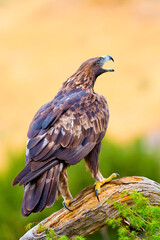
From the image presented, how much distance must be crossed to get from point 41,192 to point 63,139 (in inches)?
26.4

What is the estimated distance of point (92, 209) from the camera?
23.8ft

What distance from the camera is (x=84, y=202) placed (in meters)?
7.35

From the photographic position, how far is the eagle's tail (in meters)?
6.61

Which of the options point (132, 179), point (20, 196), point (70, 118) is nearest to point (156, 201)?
point (132, 179)

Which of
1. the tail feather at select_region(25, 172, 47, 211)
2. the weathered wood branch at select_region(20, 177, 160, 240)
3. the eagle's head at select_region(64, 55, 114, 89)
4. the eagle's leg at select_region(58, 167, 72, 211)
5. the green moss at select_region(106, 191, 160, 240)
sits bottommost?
the green moss at select_region(106, 191, 160, 240)

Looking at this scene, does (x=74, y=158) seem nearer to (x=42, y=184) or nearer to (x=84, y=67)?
(x=42, y=184)

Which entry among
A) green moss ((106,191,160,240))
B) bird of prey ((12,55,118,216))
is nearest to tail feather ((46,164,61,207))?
bird of prey ((12,55,118,216))

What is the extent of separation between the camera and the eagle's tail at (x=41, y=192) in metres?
6.61

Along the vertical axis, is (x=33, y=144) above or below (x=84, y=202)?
above

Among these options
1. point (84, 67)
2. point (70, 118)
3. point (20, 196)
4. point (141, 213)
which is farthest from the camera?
point (20, 196)

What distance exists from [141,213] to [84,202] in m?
0.98

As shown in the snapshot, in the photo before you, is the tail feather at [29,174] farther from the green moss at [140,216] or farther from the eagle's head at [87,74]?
the eagle's head at [87,74]

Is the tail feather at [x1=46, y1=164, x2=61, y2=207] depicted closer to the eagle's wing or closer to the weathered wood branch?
the eagle's wing

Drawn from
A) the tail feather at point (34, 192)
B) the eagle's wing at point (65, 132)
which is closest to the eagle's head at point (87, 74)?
the eagle's wing at point (65, 132)
